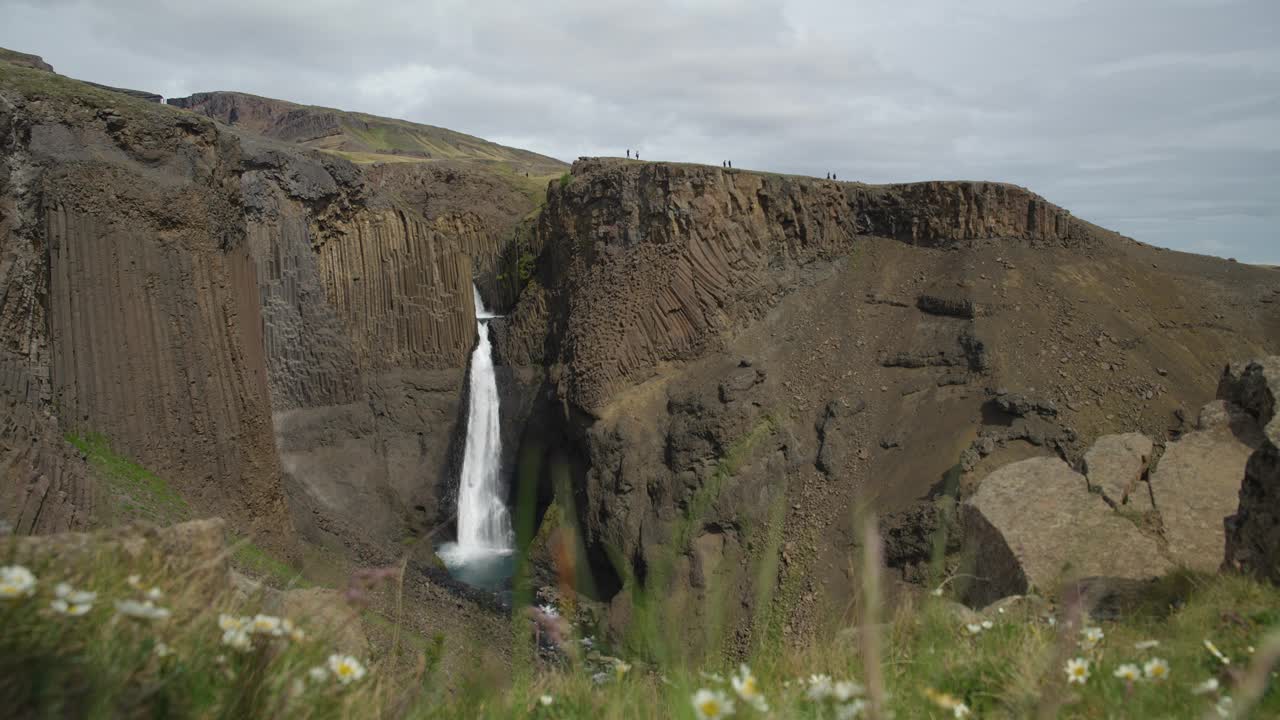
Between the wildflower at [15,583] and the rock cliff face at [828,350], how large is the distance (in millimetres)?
15096

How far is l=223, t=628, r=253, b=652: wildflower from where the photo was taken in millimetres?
2182

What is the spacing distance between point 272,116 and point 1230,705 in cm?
8856

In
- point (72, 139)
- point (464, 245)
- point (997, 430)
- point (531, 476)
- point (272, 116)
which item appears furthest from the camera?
point (272, 116)

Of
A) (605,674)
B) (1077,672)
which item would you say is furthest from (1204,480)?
(605,674)

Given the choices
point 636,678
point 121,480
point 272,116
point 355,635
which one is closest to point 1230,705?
point 636,678

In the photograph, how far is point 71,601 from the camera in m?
2.05

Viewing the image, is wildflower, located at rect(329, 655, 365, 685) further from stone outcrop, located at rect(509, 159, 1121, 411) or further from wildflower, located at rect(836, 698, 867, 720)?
stone outcrop, located at rect(509, 159, 1121, 411)

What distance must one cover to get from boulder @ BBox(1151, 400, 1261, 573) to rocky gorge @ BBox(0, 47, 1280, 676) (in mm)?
37

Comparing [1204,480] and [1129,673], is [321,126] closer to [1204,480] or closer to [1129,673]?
[1204,480]

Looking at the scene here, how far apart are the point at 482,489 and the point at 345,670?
2400 cm

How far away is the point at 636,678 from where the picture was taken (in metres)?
3.27

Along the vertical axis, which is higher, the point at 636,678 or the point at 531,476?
the point at 531,476

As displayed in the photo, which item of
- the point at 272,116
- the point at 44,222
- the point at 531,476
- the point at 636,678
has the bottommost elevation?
the point at 636,678

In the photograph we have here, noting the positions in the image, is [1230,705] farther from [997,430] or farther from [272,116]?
[272,116]
